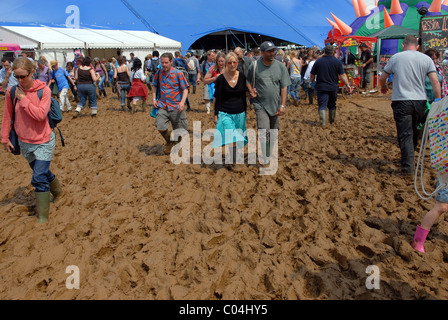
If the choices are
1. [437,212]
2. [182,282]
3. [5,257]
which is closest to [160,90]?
[5,257]

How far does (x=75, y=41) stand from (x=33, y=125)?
813 inches

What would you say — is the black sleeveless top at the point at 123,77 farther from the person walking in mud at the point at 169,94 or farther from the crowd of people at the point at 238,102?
the person walking in mud at the point at 169,94

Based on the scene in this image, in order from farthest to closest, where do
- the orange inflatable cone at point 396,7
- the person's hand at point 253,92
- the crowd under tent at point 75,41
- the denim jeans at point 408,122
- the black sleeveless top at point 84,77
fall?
the orange inflatable cone at point 396,7
the crowd under tent at point 75,41
the black sleeveless top at point 84,77
the person's hand at point 253,92
the denim jeans at point 408,122

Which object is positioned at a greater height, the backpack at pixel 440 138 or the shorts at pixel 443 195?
the backpack at pixel 440 138

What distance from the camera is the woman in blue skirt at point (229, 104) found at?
5.74m

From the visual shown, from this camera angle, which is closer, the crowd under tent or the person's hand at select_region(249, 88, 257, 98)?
the person's hand at select_region(249, 88, 257, 98)

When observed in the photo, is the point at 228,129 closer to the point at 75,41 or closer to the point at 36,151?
the point at 36,151

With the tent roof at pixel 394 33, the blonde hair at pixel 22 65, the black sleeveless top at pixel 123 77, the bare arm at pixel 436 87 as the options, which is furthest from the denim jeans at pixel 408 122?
the tent roof at pixel 394 33

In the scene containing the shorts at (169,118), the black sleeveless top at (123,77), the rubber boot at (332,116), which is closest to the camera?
the shorts at (169,118)

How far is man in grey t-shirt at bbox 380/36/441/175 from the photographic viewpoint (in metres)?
5.13

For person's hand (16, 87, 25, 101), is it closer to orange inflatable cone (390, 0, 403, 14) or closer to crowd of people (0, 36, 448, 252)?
crowd of people (0, 36, 448, 252)

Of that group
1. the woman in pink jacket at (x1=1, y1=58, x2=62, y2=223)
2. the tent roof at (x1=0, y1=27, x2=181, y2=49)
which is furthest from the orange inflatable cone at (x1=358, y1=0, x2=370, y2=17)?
the woman in pink jacket at (x1=1, y1=58, x2=62, y2=223)

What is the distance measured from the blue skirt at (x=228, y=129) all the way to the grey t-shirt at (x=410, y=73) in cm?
226

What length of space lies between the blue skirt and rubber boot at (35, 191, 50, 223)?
2499mm
